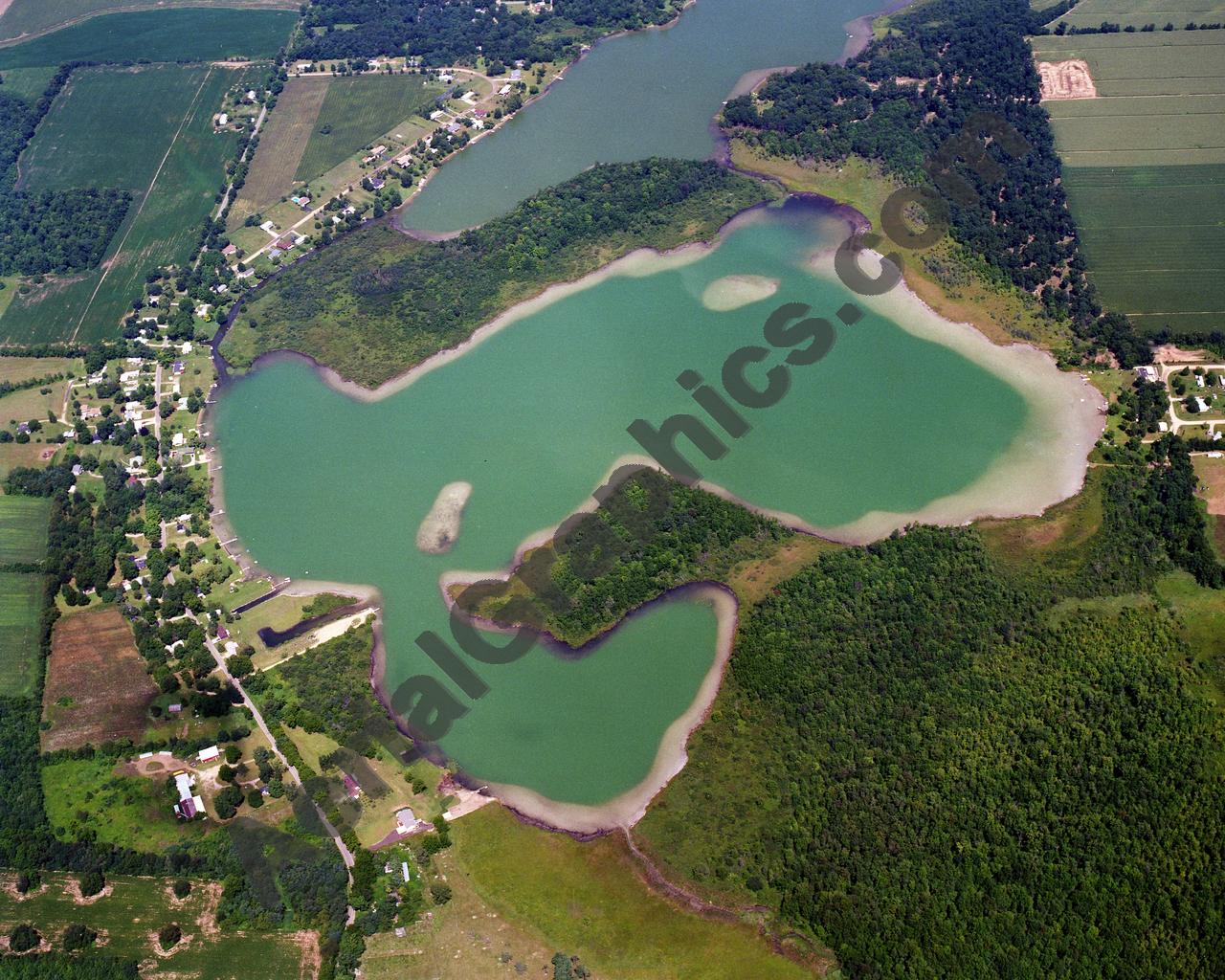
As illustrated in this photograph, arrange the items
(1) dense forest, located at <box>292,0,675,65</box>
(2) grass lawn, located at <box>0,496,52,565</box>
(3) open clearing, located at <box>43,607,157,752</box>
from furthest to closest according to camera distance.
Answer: (1) dense forest, located at <box>292,0,675,65</box>
(2) grass lawn, located at <box>0,496,52,565</box>
(3) open clearing, located at <box>43,607,157,752</box>

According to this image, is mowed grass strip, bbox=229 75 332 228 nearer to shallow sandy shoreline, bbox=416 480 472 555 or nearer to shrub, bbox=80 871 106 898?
shallow sandy shoreline, bbox=416 480 472 555

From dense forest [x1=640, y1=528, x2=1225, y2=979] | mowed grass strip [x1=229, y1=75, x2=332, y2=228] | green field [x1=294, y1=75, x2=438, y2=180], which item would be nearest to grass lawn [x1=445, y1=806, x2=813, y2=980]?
dense forest [x1=640, y1=528, x2=1225, y2=979]

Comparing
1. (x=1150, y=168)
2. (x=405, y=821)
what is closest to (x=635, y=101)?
(x=1150, y=168)

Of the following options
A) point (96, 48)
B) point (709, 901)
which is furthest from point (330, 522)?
point (96, 48)

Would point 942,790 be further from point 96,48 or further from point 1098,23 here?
point 96,48

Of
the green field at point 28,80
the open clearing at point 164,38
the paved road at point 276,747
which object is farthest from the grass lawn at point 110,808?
the open clearing at point 164,38

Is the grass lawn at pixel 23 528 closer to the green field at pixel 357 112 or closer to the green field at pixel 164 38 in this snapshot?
the green field at pixel 357 112

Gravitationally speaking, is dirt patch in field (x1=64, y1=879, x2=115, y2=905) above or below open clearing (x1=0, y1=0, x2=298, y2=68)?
below
